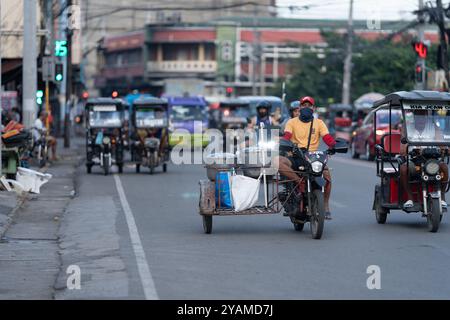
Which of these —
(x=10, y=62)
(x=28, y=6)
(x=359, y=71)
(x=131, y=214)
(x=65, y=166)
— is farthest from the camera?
(x=359, y=71)

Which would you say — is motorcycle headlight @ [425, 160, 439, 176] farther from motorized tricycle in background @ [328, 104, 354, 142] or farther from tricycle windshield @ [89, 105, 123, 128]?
motorized tricycle in background @ [328, 104, 354, 142]

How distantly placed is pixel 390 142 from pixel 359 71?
61.9 m

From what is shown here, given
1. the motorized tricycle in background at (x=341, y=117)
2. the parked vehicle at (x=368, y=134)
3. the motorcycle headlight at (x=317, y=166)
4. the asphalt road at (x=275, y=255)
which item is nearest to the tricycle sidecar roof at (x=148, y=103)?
the parked vehicle at (x=368, y=134)

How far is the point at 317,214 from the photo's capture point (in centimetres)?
1451

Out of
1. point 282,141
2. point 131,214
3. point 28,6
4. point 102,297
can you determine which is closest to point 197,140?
point 28,6

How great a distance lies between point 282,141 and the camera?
1542cm

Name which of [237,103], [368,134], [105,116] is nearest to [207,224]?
[105,116]

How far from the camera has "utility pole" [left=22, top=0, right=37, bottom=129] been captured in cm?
2952

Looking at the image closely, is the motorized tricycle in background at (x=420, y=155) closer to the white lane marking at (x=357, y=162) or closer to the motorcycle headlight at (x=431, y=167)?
the motorcycle headlight at (x=431, y=167)

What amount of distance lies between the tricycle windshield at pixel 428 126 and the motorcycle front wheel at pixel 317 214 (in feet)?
6.93

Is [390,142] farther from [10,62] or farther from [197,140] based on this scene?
[197,140]

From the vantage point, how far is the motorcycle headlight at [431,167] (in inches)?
607

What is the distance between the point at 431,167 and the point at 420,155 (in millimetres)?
314

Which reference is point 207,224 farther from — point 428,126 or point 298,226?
point 428,126
